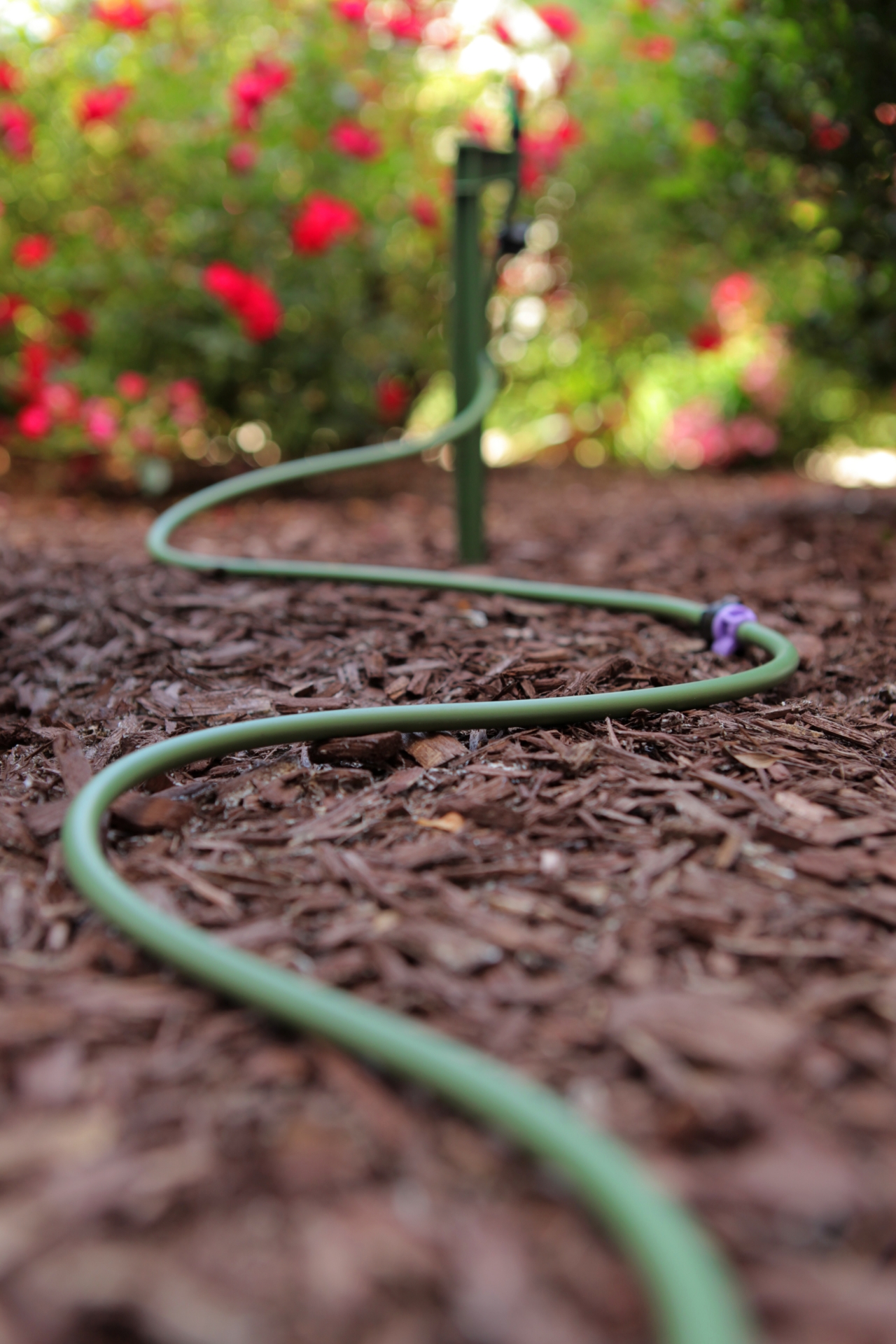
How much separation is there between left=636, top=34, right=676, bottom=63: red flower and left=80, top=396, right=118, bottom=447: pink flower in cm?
257

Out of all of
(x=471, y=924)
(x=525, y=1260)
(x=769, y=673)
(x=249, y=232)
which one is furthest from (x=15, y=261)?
(x=525, y=1260)

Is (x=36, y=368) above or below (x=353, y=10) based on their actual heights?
below

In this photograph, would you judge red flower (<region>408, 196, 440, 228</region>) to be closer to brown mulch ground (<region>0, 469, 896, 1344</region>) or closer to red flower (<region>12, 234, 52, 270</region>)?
red flower (<region>12, 234, 52, 270</region>)

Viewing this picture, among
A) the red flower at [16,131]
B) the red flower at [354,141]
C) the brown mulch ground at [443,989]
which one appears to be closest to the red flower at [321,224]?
the red flower at [354,141]

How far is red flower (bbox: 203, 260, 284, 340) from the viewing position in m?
3.21

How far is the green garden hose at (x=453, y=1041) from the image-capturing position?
583 millimetres

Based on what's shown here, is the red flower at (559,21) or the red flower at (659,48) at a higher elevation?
the red flower at (559,21)

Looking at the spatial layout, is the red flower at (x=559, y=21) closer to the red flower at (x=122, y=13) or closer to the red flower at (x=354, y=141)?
the red flower at (x=354, y=141)

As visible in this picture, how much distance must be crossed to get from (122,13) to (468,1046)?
3.87 metres

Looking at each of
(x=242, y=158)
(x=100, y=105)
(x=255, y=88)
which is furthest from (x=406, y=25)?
(x=100, y=105)

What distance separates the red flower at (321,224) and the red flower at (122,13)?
2.83ft

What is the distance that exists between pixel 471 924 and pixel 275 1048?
250 mm

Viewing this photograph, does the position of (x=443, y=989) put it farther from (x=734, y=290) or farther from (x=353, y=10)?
(x=734, y=290)

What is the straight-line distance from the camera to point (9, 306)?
374 centimetres
